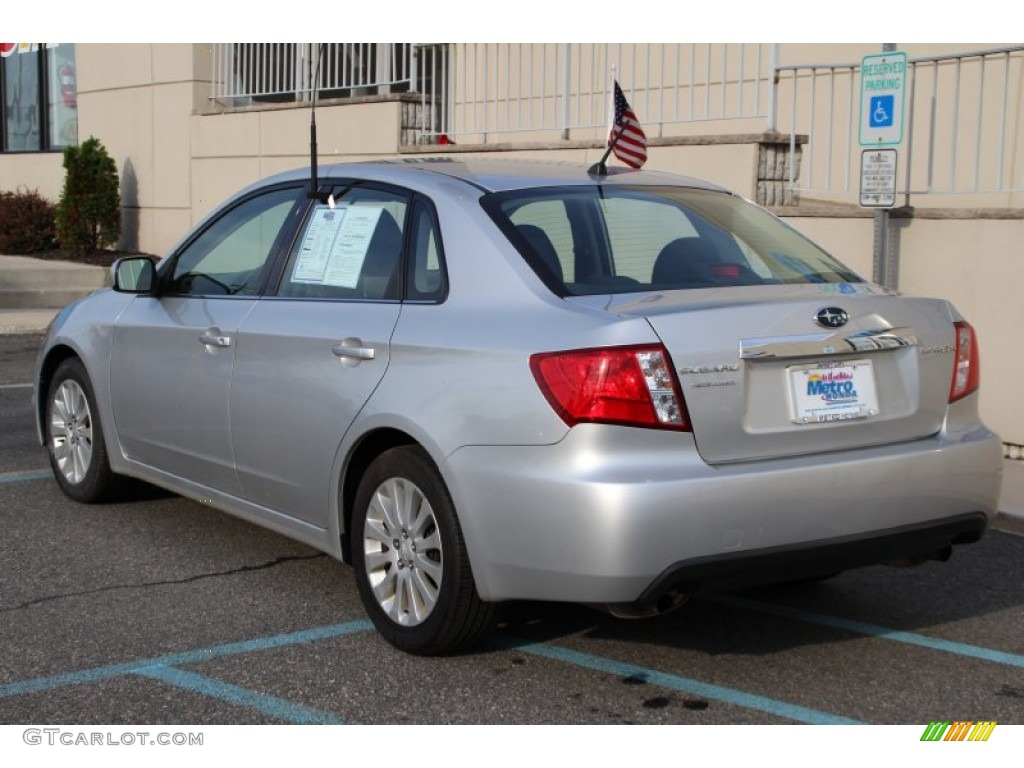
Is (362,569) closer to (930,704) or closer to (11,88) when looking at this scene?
(930,704)

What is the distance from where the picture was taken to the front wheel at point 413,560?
14.6 ft

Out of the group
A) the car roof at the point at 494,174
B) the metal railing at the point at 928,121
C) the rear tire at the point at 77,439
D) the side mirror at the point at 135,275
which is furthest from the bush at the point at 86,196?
the car roof at the point at 494,174

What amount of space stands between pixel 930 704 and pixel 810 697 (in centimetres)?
36

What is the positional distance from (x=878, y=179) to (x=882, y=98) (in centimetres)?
47

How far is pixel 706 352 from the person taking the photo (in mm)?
4172

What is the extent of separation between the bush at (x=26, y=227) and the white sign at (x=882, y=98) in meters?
13.9

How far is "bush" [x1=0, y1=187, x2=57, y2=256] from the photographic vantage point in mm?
19547

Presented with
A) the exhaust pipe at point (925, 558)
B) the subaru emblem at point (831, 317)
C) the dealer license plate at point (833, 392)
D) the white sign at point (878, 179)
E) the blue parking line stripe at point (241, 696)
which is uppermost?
the white sign at point (878, 179)

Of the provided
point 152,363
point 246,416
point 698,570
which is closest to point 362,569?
point 246,416

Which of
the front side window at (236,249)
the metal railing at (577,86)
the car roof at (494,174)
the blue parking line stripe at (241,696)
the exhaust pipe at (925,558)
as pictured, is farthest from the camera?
the metal railing at (577,86)

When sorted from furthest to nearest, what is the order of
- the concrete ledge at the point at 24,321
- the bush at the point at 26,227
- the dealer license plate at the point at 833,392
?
the bush at the point at 26,227
the concrete ledge at the point at 24,321
the dealer license plate at the point at 833,392

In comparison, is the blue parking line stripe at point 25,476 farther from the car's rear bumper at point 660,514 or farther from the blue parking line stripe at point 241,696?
the car's rear bumper at point 660,514

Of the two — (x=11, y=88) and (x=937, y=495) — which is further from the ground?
(x=11, y=88)

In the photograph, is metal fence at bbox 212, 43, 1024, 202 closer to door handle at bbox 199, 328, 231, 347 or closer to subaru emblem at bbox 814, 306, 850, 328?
subaru emblem at bbox 814, 306, 850, 328
